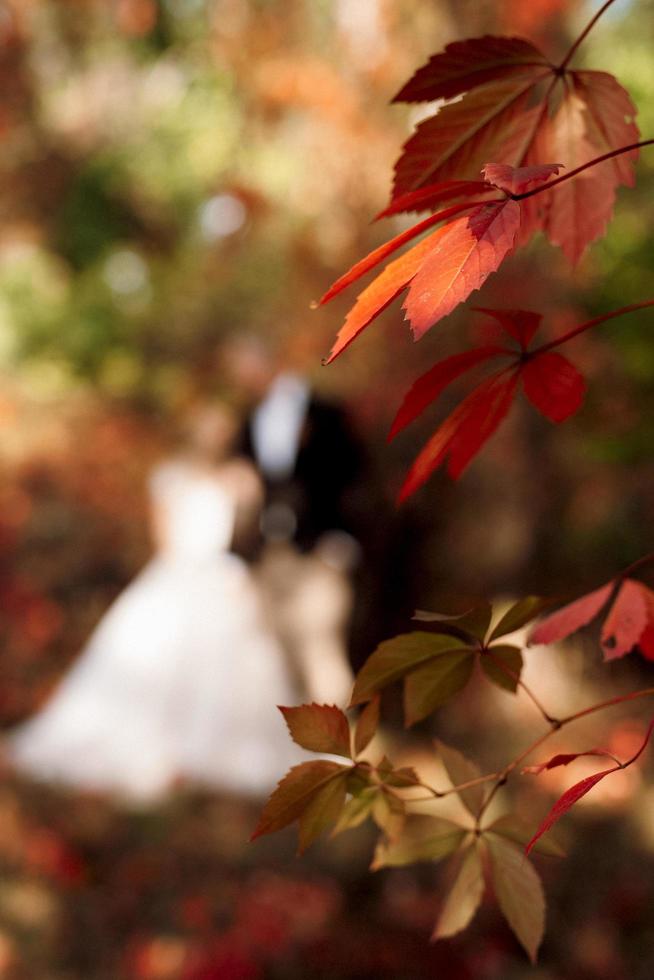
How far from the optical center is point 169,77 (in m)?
6.55

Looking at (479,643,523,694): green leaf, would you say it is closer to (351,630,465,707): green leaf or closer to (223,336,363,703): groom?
(351,630,465,707): green leaf

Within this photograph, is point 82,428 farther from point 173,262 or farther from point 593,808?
point 593,808

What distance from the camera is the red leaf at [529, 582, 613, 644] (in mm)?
451

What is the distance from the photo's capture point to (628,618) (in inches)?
18.0

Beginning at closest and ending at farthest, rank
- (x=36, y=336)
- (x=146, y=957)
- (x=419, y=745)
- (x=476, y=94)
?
(x=476, y=94)
(x=146, y=957)
(x=419, y=745)
(x=36, y=336)

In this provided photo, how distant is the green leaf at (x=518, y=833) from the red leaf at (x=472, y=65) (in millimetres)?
365

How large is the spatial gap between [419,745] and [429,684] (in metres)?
3.28

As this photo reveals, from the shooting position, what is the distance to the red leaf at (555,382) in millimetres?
430

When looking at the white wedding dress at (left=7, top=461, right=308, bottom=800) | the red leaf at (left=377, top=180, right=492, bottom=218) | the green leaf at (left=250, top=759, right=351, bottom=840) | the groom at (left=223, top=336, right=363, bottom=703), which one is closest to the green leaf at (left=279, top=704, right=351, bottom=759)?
the green leaf at (left=250, top=759, right=351, bottom=840)

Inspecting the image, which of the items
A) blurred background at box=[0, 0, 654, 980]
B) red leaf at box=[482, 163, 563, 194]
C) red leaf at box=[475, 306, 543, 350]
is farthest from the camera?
blurred background at box=[0, 0, 654, 980]

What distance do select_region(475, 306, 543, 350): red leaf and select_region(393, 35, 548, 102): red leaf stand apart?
0.38 ft

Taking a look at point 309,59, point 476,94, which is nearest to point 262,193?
point 309,59

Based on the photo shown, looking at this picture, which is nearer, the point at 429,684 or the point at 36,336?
the point at 429,684

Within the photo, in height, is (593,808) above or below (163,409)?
below
